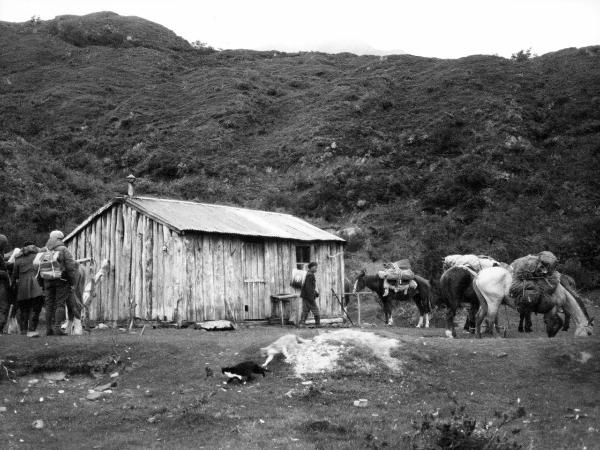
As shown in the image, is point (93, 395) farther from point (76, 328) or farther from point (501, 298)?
point (501, 298)

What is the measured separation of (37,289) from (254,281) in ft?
26.6

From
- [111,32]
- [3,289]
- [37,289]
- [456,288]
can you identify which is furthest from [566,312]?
[111,32]

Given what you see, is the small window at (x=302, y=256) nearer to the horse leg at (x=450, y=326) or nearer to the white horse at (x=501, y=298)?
the horse leg at (x=450, y=326)

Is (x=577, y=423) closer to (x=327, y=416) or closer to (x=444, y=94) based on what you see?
(x=327, y=416)

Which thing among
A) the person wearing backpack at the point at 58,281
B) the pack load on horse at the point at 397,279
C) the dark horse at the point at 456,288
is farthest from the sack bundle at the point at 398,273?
the person wearing backpack at the point at 58,281

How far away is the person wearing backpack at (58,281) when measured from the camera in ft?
44.7

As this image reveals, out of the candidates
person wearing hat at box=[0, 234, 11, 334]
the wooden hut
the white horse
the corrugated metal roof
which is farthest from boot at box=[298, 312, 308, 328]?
person wearing hat at box=[0, 234, 11, 334]

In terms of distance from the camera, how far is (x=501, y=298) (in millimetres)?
14805

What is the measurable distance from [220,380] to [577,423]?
5441mm

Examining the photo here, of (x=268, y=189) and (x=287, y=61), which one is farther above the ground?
(x=287, y=61)

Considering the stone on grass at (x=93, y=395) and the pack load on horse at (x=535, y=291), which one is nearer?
the stone on grass at (x=93, y=395)

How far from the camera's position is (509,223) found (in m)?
32.6

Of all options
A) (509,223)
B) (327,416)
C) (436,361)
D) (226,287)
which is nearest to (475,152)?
(509,223)

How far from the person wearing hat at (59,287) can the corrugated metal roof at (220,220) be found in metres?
5.29
